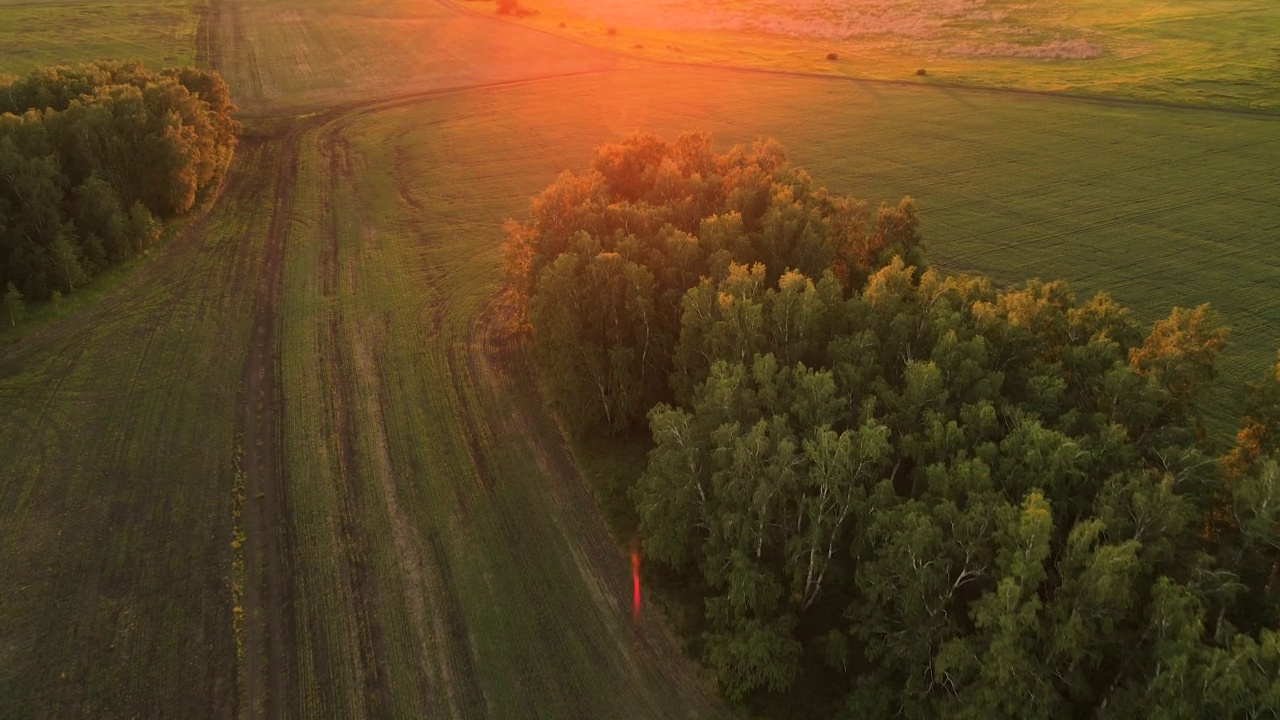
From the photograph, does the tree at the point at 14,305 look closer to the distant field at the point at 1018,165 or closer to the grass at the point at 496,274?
the grass at the point at 496,274

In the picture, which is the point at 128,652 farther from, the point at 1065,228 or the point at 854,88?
the point at 854,88

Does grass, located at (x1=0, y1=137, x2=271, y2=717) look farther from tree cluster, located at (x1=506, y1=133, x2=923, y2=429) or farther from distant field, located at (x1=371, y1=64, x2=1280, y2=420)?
distant field, located at (x1=371, y1=64, x2=1280, y2=420)

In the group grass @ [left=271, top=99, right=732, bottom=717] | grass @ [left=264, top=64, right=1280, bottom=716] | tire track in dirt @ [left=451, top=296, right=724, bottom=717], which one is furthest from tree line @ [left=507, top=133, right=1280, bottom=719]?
grass @ [left=264, top=64, right=1280, bottom=716]

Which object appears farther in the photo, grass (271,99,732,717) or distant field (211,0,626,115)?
distant field (211,0,626,115)

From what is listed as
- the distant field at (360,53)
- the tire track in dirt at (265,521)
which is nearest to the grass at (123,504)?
the tire track in dirt at (265,521)

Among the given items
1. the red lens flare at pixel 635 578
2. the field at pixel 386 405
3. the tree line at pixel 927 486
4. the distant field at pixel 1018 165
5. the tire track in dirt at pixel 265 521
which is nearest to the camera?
the tree line at pixel 927 486
